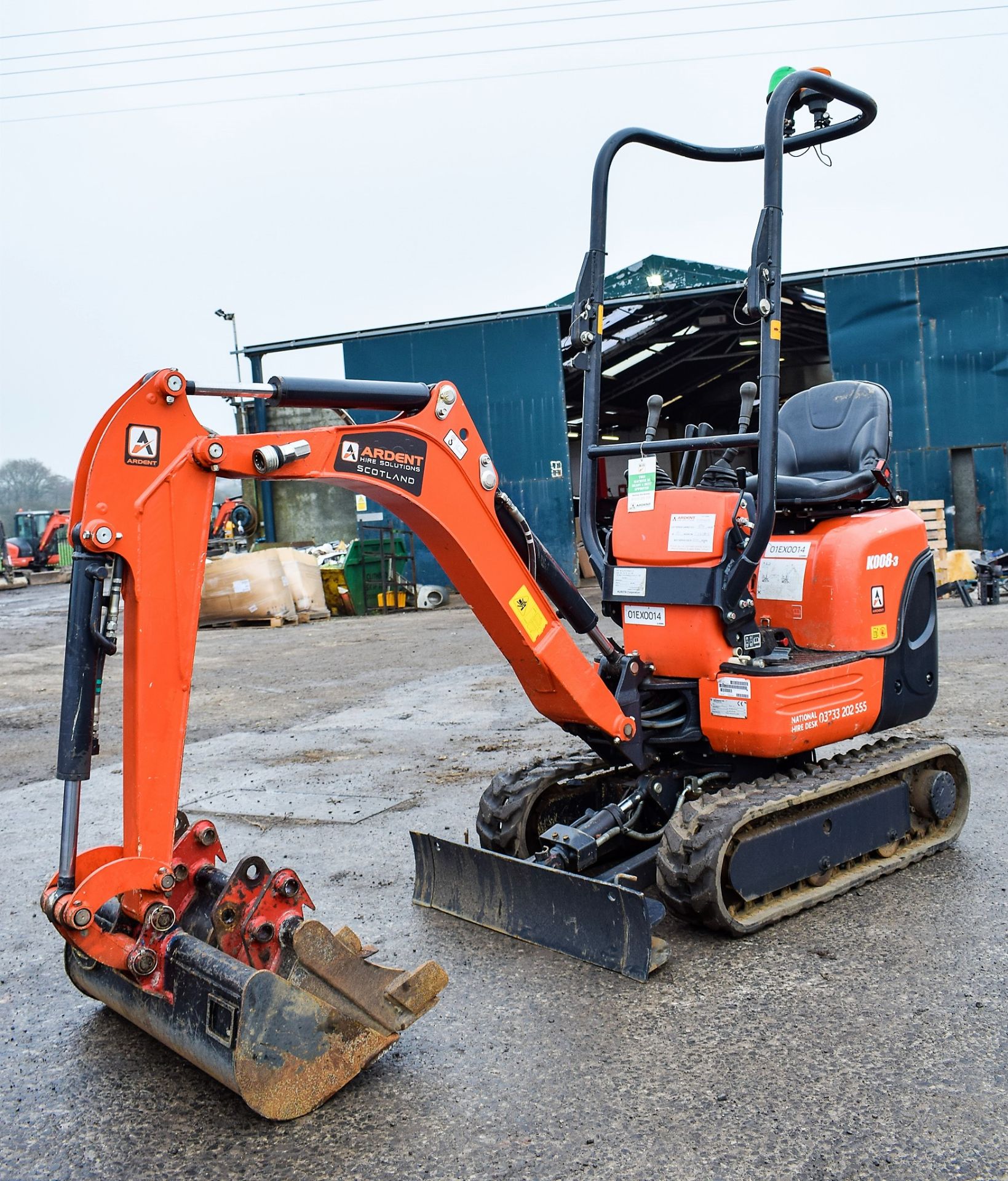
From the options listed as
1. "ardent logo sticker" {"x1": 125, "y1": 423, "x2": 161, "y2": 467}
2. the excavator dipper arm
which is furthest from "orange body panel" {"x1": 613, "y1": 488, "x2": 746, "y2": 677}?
"ardent logo sticker" {"x1": 125, "y1": 423, "x2": 161, "y2": 467}

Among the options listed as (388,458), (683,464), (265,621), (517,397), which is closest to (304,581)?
(265,621)

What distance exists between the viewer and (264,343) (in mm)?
21719

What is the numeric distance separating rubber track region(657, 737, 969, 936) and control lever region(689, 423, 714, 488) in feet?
4.59

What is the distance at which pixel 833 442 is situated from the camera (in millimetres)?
5121

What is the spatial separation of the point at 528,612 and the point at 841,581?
1.49 m

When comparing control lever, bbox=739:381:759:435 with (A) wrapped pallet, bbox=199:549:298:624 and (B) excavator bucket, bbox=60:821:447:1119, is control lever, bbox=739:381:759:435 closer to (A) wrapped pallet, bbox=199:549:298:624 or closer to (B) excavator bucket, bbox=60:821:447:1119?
(B) excavator bucket, bbox=60:821:447:1119

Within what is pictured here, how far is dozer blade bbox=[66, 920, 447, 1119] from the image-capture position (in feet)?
9.67

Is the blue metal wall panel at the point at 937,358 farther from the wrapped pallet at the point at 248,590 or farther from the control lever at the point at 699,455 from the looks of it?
the control lever at the point at 699,455

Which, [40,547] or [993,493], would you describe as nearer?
[993,493]

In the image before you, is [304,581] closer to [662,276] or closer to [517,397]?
[517,397]

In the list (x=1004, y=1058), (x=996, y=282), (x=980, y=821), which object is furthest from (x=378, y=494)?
(x=996, y=282)

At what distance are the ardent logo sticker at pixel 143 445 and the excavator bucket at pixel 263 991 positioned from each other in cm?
119

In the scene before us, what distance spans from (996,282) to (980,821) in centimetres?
1632

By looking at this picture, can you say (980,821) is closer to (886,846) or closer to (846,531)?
(886,846)
